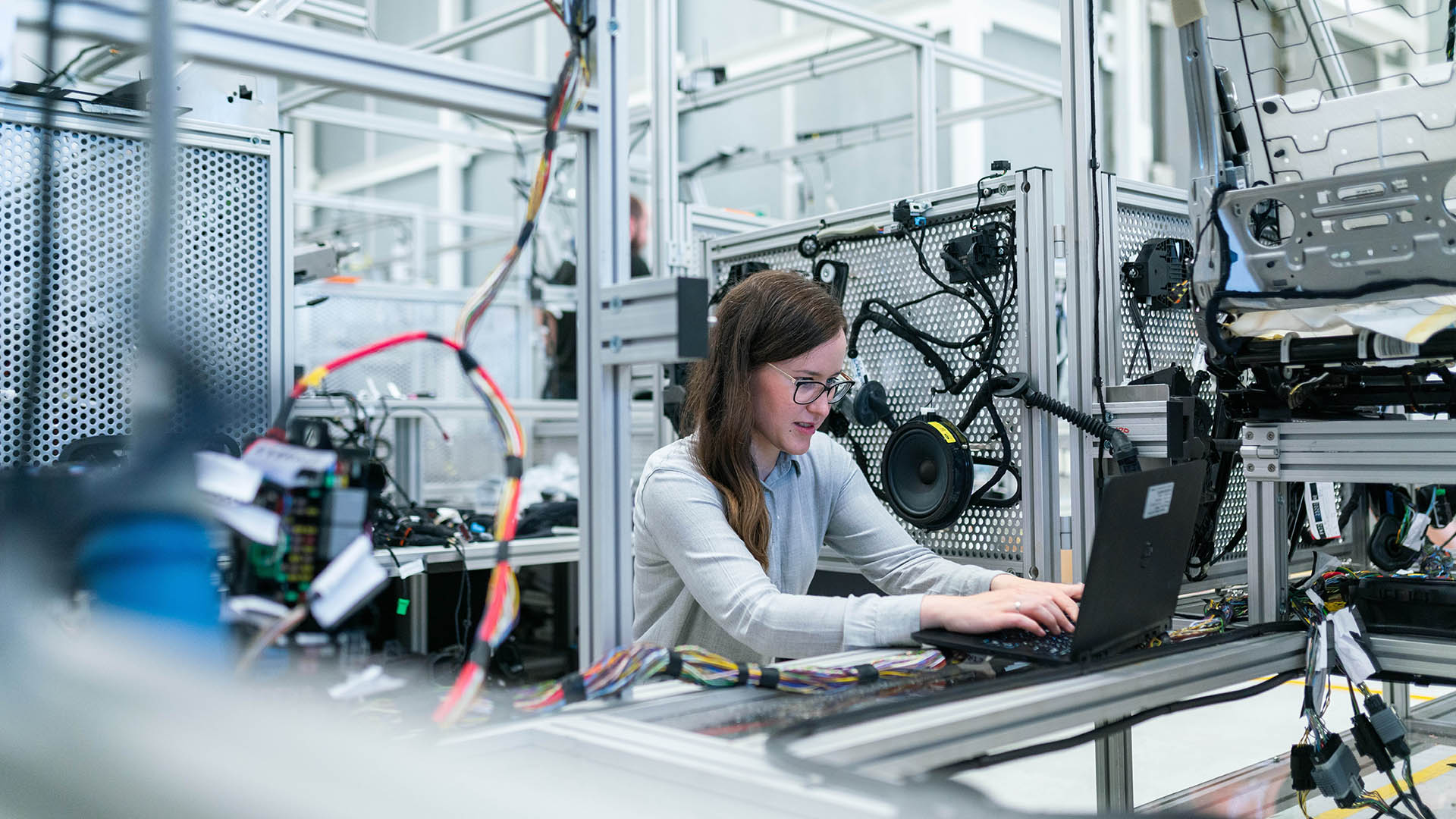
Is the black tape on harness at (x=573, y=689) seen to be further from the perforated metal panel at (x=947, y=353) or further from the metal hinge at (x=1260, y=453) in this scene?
the perforated metal panel at (x=947, y=353)

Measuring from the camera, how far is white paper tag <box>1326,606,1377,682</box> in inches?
48.4

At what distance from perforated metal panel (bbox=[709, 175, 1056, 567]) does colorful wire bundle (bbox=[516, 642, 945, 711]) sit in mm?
675

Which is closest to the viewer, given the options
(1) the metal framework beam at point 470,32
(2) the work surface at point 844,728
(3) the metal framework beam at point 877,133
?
(2) the work surface at point 844,728

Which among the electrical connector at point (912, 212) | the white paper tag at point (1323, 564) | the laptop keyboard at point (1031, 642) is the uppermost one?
the electrical connector at point (912, 212)

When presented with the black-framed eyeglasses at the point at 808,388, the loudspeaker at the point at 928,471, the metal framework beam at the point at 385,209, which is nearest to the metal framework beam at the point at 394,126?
the metal framework beam at the point at 385,209

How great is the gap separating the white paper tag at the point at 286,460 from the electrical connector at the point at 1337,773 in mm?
1071

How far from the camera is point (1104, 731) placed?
1.05m

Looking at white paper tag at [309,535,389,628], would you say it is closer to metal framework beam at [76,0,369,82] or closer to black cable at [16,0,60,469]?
black cable at [16,0,60,469]

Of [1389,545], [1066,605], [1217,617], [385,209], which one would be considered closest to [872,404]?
[1217,617]

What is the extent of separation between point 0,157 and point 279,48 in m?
0.99

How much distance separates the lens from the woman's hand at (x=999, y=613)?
1151mm

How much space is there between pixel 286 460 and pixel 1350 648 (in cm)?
111

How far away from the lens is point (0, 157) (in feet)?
4.99

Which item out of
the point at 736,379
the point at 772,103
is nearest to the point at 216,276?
the point at 736,379
